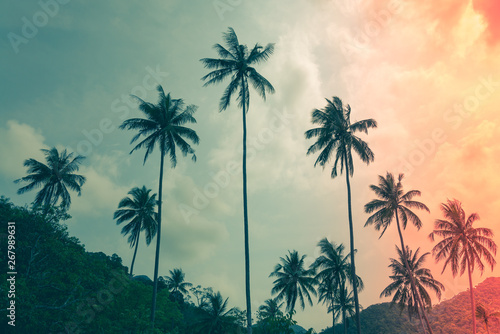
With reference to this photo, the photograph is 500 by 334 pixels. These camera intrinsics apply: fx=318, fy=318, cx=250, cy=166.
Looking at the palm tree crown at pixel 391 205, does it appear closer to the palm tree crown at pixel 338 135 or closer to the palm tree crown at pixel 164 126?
the palm tree crown at pixel 338 135

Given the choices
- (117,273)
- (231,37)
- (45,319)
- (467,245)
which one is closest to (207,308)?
(117,273)

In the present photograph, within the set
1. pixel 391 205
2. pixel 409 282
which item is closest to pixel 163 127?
pixel 391 205

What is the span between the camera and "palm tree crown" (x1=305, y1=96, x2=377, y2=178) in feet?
94.8

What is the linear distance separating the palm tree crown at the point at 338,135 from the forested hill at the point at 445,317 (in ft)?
166

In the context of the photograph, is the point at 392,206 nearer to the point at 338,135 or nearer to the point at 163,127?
the point at 338,135

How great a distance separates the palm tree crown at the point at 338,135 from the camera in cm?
2889

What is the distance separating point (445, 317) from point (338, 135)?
5994 cm

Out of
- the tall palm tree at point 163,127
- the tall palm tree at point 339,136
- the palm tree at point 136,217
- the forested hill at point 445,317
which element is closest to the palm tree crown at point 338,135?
the tall palm tree at point 339,136

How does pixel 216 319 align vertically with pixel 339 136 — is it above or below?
below

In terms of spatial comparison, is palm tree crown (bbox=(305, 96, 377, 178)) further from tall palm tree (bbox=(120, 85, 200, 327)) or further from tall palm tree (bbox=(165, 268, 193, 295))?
tall palm tree (bbox=(165, 268, 193, 295))

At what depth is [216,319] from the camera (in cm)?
4556

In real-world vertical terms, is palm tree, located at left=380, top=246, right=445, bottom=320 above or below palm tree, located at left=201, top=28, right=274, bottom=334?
below

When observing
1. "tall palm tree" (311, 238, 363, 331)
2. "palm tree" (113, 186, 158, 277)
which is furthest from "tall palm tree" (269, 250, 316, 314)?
"palm tree" (113, 186, 158, 277)

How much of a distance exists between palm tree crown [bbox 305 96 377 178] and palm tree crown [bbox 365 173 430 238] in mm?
8878
